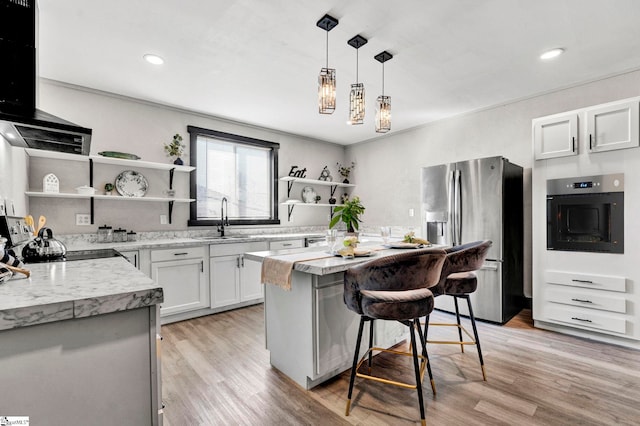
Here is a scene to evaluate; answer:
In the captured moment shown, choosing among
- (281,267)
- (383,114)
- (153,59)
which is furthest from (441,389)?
(153,59)

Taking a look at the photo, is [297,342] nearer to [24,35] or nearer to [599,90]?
[24,35]

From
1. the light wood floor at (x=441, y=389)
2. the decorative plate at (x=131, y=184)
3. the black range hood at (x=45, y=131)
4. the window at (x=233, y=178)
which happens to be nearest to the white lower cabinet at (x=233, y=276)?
the window at (x=233, y=178)

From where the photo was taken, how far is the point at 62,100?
305 cm

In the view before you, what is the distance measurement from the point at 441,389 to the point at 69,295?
2.11 metres

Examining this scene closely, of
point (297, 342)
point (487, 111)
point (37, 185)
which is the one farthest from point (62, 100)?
point (487, 111)

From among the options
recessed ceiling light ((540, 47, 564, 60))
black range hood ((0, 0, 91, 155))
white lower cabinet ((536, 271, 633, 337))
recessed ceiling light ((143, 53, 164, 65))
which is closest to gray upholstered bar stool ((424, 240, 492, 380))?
white lower cabinet ((536, 271, 633, 337))

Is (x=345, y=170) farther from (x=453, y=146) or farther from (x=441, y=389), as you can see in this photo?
(x=441, y=389)

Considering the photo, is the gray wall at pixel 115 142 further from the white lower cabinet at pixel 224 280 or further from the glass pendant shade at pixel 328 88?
the glass pendant shade at pixel 328 88

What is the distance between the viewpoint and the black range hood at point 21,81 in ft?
4.61

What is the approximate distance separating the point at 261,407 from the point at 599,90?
14.1 ft

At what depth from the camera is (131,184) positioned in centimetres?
346

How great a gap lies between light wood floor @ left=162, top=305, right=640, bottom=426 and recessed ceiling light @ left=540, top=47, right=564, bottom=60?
8.43 ft

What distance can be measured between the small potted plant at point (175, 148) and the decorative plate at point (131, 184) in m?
0.43

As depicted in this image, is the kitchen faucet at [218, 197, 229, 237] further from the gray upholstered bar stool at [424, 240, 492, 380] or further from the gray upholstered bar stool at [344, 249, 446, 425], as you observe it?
the gray upholstered bar stool at [424, 240, 492, 380]
